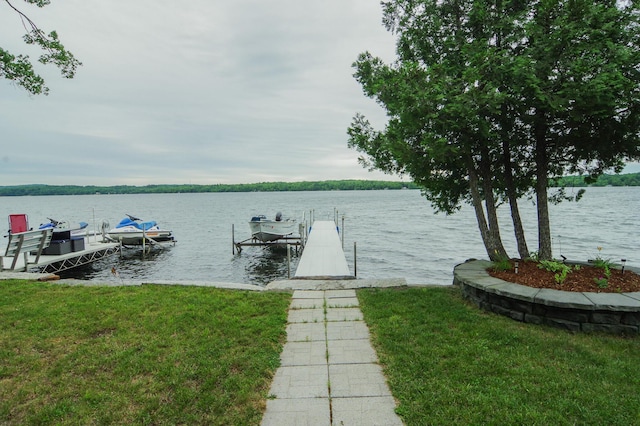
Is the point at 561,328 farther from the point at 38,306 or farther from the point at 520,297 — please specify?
the point at 38,306

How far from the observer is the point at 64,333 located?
421 cm

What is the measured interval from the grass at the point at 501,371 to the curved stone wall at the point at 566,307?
0.45 ft

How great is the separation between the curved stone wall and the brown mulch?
0.90ft

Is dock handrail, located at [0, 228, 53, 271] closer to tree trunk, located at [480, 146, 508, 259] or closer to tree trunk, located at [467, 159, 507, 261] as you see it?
tree trunk, located at [467, 159, 507, 261]

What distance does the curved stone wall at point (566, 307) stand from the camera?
4.01 meters

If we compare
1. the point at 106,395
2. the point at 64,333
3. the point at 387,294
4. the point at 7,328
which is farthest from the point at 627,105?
the point at 7,328

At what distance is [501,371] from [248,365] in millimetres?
2438

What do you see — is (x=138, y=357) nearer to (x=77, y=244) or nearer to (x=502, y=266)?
(x=502, y=266)

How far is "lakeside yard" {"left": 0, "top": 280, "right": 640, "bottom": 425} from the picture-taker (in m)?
2.71

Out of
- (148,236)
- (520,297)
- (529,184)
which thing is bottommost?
(148,236)

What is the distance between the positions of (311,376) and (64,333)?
125 inches

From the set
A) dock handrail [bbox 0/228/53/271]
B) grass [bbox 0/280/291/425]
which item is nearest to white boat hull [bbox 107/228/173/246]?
dock handrail [bbox 0/228/53/271]

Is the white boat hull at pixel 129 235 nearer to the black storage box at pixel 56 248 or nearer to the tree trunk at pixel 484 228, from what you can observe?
the black storage box at pixel 56 248

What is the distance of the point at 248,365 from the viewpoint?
11.2 ft
